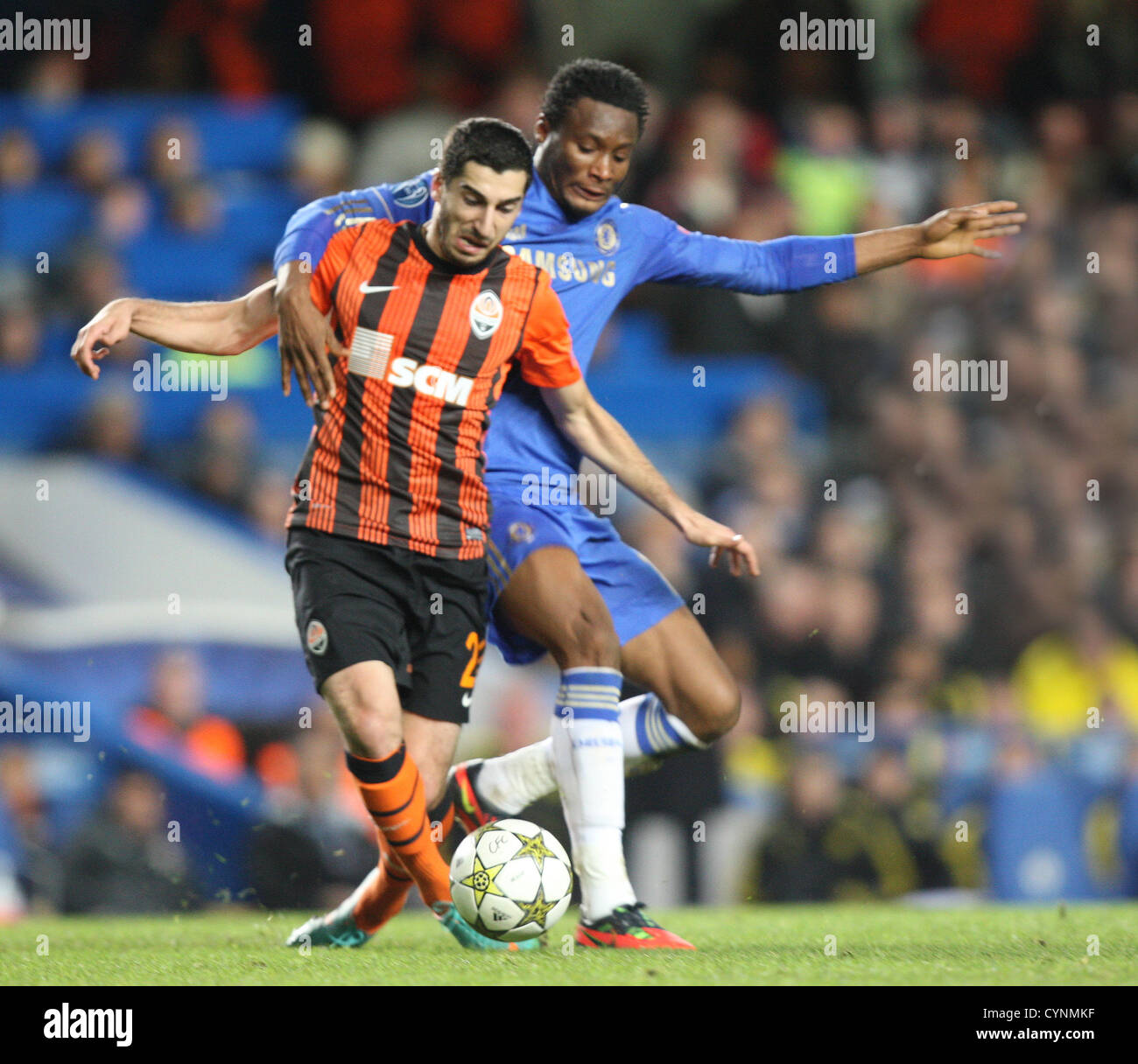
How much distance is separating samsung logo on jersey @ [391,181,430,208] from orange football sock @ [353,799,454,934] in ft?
5.48

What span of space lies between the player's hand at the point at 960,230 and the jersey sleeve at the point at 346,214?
1538mm

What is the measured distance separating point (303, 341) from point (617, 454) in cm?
98

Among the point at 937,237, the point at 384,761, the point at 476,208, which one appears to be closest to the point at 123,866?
the point at 384,761

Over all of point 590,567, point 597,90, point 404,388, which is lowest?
point 590,567

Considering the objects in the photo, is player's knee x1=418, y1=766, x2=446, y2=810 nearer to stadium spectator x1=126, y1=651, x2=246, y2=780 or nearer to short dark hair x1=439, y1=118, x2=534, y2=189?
short dark hair x1=439, y1=118, x2=534, y2=189

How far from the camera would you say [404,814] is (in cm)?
414

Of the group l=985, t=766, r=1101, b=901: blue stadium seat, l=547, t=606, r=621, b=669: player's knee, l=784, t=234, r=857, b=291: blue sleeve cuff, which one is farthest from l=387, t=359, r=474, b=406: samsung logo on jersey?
l=985, t=766, r=1101, b=901: blue stadium seat

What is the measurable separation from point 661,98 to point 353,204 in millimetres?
6741

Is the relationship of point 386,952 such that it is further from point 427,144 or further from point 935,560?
point 427,144

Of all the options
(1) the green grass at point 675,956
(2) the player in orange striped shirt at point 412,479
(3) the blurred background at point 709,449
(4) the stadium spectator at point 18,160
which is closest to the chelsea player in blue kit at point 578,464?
(2) the player in orange striped shirt at point 412,479

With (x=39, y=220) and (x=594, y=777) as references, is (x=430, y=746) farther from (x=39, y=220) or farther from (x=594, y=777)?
(x=39, y=220)

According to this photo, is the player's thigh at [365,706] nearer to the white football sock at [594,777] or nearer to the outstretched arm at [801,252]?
the white football sock at [594,777]

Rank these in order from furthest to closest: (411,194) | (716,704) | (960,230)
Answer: (960,230)
(716,704)
(411,194)

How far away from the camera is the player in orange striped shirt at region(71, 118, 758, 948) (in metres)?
4.08
